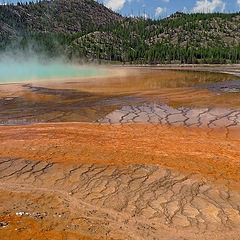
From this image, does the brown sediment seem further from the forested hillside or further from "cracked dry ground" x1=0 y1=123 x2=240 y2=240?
the forested hillside

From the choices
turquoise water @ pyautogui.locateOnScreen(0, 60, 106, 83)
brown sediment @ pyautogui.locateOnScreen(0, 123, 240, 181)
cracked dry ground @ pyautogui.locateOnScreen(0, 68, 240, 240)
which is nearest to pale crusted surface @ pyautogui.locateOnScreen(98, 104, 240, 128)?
cracked dry ground @ pyautogui.locateOnScreen(0, 68, 240, 240)

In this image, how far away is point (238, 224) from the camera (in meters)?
4.09

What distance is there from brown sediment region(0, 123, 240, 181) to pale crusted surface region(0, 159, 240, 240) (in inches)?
22.3

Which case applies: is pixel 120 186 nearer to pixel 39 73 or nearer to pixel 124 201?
pixel 124 201

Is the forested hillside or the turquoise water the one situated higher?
the forested hillside

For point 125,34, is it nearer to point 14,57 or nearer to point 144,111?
point 14,57

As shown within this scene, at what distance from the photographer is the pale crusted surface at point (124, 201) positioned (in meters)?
4.02

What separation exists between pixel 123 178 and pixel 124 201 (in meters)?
0.93

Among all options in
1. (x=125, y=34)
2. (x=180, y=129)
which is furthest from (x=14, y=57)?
(x=180, y=129)

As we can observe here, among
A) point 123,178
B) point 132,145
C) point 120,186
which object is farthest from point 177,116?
point 120,186

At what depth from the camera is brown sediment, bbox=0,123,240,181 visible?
21.5 ft

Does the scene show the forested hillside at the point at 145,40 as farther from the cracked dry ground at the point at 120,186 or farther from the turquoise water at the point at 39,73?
the cracked dry ground at the point at 120,186

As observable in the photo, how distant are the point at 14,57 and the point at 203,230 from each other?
115 metres

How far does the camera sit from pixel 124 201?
4.82m
